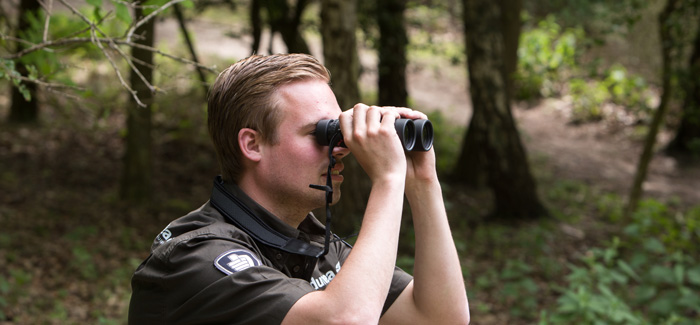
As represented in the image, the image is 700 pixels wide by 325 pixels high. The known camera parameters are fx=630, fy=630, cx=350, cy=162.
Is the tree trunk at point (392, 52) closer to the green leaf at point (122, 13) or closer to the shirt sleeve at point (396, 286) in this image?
the green leaf at point (122, 13)

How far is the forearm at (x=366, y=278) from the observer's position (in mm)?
1287

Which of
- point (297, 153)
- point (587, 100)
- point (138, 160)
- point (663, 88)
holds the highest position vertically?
point (297, 153)

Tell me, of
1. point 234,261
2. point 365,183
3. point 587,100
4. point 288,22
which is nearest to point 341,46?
point 365,183

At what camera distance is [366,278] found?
1319 millimetres

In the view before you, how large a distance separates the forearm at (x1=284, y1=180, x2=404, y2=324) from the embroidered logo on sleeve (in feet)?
0.51

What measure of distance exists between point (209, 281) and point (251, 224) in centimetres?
23

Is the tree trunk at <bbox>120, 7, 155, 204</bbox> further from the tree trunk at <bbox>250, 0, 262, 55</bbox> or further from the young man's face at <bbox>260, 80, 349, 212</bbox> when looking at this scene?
the young man's face at <bbox>260, 80, 349, 212</bbox>

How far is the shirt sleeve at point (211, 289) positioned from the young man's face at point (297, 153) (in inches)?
8.6

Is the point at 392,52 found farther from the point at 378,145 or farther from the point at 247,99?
the point at 378,145

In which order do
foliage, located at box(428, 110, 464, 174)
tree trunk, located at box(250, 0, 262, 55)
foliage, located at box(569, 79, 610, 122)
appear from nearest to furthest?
tree trunk, located at box(250, 0, 262, 55) → foliage, located at box(428, 110, 464, 174) → foliage, located at box(569, 79, 610, 122)

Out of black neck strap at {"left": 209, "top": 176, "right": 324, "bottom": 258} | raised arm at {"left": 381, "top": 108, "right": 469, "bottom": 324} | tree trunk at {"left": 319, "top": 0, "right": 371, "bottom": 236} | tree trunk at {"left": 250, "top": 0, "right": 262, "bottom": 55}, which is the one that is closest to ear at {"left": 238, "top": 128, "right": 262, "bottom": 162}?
black neck strap at {"left": 209, "top": 176, "right": 324, "bottom": 258}

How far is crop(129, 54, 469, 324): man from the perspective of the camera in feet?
4.42

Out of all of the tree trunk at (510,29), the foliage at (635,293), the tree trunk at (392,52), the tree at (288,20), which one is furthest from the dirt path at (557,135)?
the foliage at (635,293)

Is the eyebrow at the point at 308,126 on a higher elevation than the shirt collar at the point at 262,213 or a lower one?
higher
